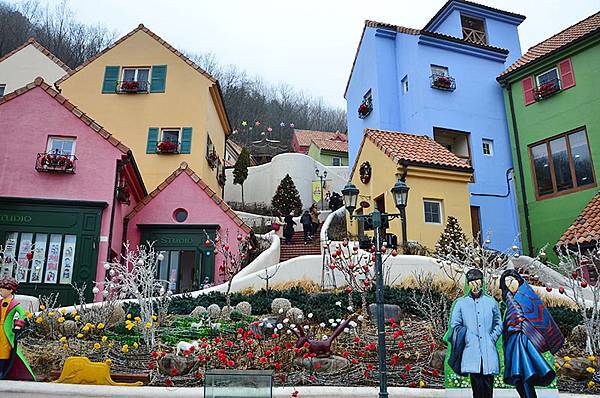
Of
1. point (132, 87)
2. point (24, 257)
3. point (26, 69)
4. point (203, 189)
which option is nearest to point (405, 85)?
point (203, 189)

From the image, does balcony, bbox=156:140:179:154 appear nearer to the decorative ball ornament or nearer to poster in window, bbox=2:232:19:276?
poster in window, bbox=2:232:19:276

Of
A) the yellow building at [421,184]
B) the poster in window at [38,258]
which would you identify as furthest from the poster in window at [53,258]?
the yellow building at [421,184]

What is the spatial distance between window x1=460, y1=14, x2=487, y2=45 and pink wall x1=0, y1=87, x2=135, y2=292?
17.1 metres

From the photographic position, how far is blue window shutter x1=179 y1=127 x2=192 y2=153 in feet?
61.3

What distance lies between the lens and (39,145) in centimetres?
1318

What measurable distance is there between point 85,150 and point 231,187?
17.3m

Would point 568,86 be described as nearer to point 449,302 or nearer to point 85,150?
point 449,302

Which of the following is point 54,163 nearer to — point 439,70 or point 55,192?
point 55,192

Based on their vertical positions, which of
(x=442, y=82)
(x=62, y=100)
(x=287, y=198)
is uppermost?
(x=442, y=82)

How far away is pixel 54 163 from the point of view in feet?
42.5

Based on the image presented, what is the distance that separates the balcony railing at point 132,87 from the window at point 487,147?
14417 mm

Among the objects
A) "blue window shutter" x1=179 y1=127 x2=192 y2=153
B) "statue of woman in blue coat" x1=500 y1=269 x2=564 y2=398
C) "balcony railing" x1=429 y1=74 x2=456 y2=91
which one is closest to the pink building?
"blue window shutter" x1=179 y1=127 x2=192 y2=153

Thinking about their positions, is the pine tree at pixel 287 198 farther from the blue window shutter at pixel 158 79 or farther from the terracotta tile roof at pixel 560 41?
the terracotta tile roof at pixel 560 41

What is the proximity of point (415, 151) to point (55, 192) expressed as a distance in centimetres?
1158
